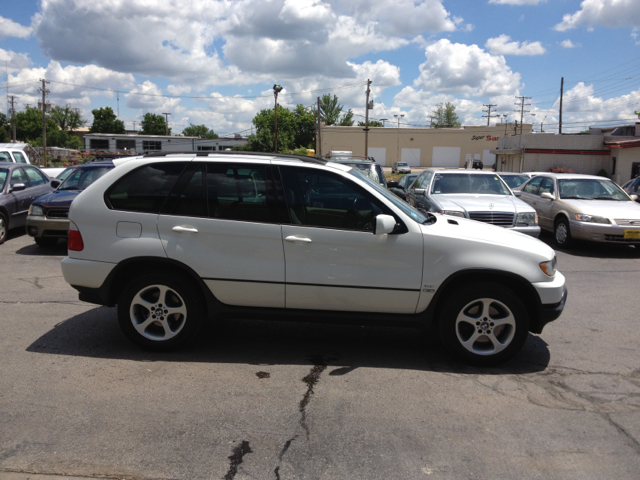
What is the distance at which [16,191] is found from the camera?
37.5 feet

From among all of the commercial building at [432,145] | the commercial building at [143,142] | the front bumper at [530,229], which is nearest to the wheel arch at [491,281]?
the front bumper at [530,229]

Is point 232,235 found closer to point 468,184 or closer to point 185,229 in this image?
point 185,229

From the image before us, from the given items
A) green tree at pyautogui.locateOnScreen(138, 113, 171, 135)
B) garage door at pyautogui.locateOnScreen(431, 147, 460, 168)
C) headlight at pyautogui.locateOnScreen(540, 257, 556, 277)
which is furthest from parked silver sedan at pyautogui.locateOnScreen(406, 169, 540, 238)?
green tree at pyautogui.locateOnScreen(138, 113, 171, 135)

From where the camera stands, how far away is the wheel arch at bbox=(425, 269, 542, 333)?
14.8 ft

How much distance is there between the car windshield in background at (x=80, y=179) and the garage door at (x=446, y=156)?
77.0 meters

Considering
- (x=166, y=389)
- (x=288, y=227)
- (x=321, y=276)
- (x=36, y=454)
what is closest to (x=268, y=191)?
(x=288, y=227)

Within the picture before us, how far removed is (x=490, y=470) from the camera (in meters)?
3.12

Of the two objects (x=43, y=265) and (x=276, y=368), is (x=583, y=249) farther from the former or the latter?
(x=43, y=265)

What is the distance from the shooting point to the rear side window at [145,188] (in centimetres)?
476

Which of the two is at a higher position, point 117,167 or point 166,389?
point 117,167

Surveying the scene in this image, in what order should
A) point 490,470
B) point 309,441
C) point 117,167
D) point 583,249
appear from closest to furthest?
point 490,470 < point 309,441 < point 117,167 < point 583,249

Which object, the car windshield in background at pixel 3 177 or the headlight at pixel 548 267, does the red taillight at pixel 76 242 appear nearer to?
the headlight at pixel 548 267

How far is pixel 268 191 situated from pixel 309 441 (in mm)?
2172

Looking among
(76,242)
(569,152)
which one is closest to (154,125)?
(569,152)
